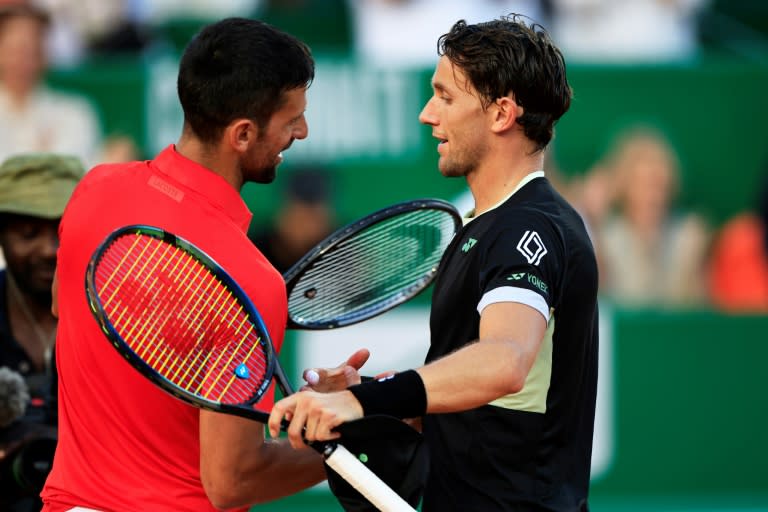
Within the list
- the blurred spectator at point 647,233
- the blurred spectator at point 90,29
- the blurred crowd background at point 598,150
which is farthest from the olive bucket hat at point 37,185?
the blurred spectator at point 647,233

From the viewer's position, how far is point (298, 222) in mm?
7973

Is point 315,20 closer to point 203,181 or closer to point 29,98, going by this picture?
point 29,98

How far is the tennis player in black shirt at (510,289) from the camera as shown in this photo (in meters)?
3.20

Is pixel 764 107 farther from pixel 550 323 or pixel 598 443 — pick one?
pixel 550 323

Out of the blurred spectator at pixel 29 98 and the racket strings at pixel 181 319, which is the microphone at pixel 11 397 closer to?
the racket strings at pixel 181 319

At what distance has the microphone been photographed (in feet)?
13.2

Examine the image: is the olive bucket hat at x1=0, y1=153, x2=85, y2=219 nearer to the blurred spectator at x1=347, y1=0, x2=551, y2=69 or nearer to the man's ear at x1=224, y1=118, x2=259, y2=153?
the man's ear at x1=224, y1=118, x2=259, y2=153

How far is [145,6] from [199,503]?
6173 mm

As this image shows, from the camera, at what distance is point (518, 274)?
315 cm

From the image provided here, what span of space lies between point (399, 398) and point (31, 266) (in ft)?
6.00

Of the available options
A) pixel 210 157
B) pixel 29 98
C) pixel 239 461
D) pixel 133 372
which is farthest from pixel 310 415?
pixel 29 98

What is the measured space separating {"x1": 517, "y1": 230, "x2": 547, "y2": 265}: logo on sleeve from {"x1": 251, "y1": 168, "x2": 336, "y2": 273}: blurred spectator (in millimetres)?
4617

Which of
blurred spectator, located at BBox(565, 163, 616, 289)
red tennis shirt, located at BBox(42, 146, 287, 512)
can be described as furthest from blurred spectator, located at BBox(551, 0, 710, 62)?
red tennis shirt, located at BBox(42, 146, 287, 512)

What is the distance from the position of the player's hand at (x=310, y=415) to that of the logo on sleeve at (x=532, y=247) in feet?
1.88
